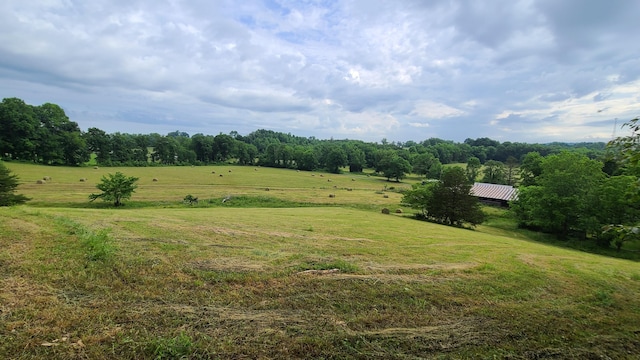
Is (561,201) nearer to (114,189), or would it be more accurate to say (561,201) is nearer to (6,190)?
(114,189)

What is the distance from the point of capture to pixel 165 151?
3804 inches

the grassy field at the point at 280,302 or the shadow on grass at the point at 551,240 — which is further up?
the grassy field at the point at 280,302

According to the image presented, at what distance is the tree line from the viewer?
64.4 m

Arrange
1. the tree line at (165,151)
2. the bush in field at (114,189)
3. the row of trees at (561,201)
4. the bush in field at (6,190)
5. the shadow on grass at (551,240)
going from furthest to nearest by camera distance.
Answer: the tree line at (165,151) < the bush in field at (114,189) < the row of trees at (561,201) < the shadow on grass at (551,240) < the bush in field at (6,190)

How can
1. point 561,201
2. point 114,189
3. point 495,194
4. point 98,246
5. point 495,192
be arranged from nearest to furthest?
point 98,246, point 114,189, point 561,201, point 495,194, point 495,192

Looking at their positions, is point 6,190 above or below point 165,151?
below

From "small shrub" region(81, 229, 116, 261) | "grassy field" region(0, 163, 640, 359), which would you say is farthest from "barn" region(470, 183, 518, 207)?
"small shrub" region(81, 229, 116, 261)

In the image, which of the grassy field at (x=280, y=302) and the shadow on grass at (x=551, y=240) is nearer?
the grassy field at (x=280, y=302)

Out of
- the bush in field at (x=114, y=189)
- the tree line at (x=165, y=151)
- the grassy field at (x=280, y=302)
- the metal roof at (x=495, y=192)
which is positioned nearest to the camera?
the grassy field at (x=280, y=302)

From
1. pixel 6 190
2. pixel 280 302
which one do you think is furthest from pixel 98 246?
pixel 6 190

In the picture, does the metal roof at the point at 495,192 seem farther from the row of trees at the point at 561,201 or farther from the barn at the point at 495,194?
the row of trees at the point at 561,201

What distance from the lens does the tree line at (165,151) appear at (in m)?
64.4

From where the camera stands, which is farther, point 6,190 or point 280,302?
point 6,190

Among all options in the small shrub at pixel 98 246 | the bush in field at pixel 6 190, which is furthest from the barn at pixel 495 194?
the bush in field at pixel 6 190
